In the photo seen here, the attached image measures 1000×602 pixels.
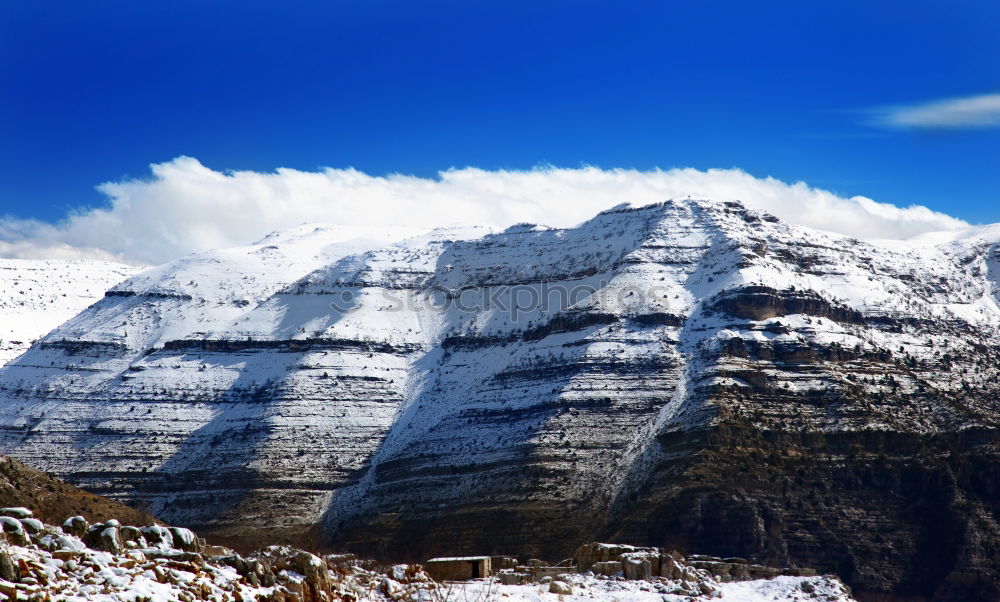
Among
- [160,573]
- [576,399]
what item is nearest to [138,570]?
[160,573]

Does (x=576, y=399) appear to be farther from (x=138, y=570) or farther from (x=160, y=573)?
(x=138, y=570)

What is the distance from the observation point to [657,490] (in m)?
130

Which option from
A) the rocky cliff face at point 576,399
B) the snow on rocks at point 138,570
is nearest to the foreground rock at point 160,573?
the snow on rocks at point 138,570

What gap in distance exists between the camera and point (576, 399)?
147875mm

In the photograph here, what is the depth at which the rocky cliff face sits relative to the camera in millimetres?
130125

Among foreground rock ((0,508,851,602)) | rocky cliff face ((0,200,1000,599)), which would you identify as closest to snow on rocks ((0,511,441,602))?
foreground rock ((0,508,851,602))

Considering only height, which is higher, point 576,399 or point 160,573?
point 576,399

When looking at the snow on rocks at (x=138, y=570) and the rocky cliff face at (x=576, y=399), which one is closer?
the snow on rocks at (x=138, y=570)

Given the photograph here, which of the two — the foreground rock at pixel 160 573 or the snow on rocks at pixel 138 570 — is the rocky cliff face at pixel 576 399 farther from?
the snow on rocks at pixel 138 570

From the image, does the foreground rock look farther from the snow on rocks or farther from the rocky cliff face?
the rocky cliff face

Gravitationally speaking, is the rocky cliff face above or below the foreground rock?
above

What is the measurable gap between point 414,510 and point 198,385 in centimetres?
4462

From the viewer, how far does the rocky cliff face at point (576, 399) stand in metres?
130

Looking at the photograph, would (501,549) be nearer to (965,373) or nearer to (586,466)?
(586,466)
